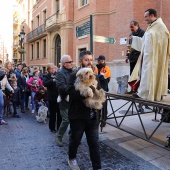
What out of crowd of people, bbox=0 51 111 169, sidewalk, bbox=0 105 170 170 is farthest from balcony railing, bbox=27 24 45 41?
sidewalk, bbox=0 105 170 170

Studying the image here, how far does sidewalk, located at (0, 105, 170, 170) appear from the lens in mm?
3530

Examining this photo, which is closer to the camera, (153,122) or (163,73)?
(163,73)

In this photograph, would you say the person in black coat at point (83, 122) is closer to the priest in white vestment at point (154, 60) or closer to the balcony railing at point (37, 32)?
the priest in white vestment at point (154, 60)

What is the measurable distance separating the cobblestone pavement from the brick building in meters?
4.81

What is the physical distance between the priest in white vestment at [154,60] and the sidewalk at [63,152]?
109cm

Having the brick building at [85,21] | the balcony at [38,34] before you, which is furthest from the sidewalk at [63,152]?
the balcony at [38,34]

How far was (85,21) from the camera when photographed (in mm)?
16484

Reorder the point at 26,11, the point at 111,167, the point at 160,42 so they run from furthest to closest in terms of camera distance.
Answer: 1. the point at 26,11
2. the point at 160,42
3. the point at 111,167

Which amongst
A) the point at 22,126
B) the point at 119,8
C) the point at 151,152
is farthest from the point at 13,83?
the point at 119,8

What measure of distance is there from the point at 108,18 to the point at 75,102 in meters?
12.7

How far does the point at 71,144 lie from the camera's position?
3.25m

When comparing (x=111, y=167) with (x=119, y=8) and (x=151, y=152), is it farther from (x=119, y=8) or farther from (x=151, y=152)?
(x=119, y=8)

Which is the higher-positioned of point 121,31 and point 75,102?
Answer: point 121,31

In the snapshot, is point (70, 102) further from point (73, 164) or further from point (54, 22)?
point (54, 22)
